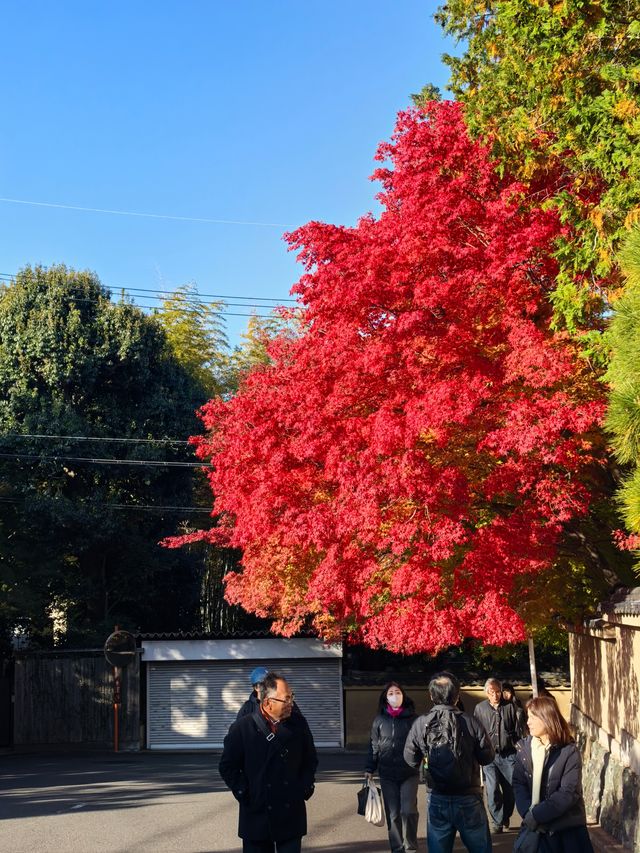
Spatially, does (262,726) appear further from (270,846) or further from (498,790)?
(498,790)

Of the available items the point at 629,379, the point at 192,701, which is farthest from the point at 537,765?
the point at 192,701

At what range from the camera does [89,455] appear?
27672 millimetres

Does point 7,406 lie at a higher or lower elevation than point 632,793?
higher

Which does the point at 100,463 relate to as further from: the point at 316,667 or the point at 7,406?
the point at 316,667

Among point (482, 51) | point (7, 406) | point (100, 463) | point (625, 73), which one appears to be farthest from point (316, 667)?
point (625, 73)

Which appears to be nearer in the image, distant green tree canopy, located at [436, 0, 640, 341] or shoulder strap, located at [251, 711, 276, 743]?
shoulder strap, located at [251, 711, 276, 743]

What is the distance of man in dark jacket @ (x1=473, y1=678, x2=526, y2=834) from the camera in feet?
35.2

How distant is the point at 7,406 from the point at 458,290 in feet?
59.0

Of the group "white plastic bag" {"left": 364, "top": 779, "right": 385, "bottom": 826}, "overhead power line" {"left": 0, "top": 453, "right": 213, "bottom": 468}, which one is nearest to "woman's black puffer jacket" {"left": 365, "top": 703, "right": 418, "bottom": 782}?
"white plastic bag" {"left": 364, "top": 779, "right": 385, "bottom": 826}

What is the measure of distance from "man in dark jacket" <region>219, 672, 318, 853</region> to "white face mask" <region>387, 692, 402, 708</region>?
2.96m

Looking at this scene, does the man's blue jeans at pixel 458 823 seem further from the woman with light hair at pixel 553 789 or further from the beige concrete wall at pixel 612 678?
the beige concrete wall at pixel 612 678

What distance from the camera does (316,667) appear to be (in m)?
26.2

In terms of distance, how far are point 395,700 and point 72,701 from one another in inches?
792

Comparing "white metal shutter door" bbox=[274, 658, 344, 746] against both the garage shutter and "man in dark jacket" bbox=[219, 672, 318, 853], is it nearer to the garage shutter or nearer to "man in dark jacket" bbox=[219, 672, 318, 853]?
the garage shutter
